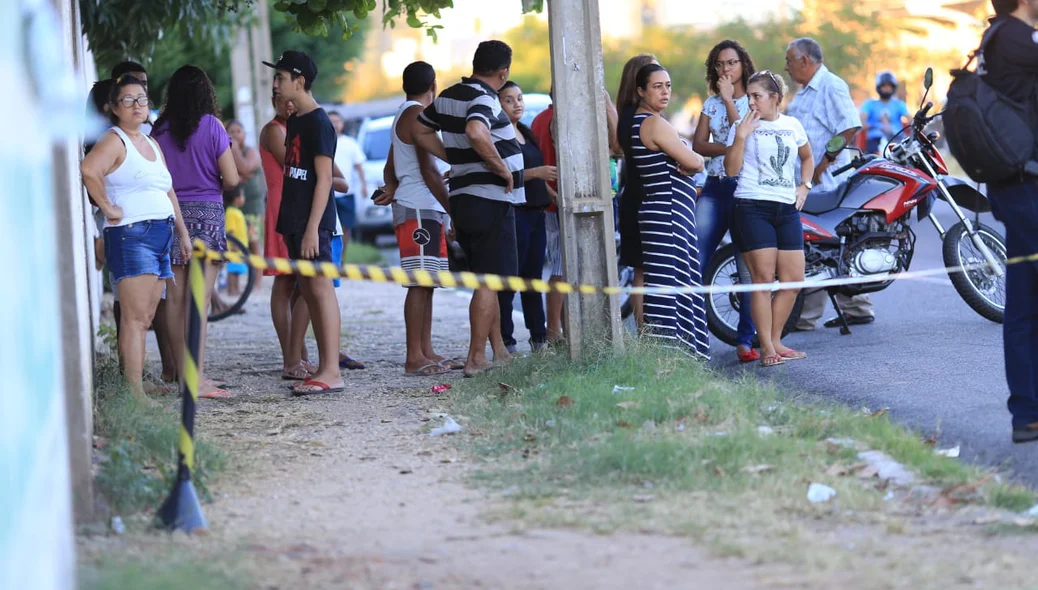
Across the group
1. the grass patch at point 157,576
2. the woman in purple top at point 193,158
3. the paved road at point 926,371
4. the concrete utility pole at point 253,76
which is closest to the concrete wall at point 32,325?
the grass patch at point 157,576

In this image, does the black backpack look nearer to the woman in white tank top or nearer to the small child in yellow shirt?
the woman in white tank top

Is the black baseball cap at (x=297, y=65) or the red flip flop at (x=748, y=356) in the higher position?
the black baseball cap at (x=297, y=65)

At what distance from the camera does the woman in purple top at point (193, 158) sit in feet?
26.1

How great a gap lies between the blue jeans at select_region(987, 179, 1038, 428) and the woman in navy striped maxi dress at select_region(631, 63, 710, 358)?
2.23m

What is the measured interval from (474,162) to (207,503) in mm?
3345

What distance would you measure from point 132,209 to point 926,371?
14.4 feet

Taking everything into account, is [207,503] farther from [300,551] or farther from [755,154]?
[755,154]

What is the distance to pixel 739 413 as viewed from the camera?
20.5ft

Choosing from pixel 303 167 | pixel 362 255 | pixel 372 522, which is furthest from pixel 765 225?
pixel 362 255

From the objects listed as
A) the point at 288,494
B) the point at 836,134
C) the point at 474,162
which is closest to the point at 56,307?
the point at 288,494

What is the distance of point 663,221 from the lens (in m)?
8.00

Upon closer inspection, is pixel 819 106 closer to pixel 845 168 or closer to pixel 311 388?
pixel 845 168

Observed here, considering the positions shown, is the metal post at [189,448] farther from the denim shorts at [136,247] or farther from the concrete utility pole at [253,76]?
the concrete utility pole at [253,76]

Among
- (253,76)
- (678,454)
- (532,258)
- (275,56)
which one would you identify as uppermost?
(275,56)
